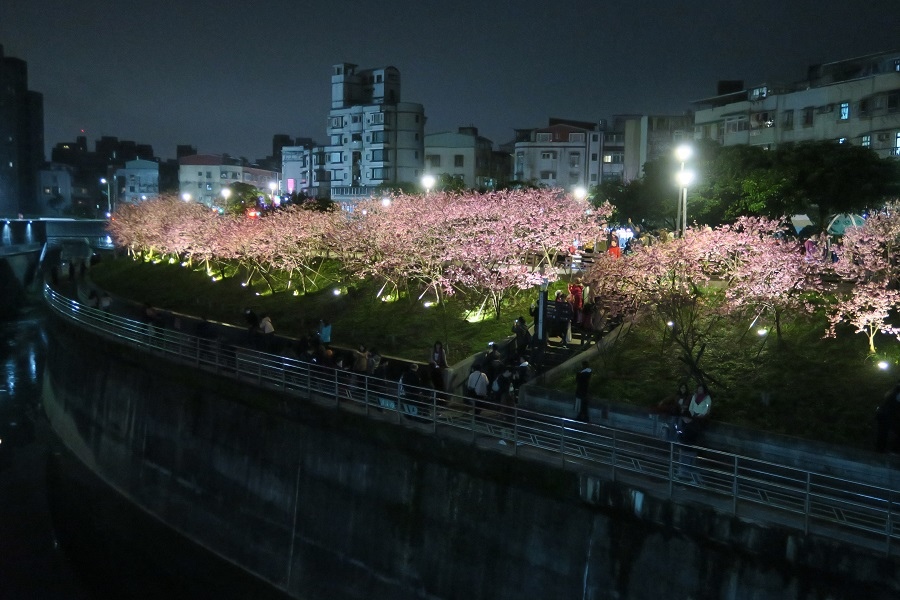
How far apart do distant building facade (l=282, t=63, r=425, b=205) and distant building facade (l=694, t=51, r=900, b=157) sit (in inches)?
1149

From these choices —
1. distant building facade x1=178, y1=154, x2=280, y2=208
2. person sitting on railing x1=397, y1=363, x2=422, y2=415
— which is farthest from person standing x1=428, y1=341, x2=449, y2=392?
distant building facade x1=178, y1=154, x2=280, y2=208

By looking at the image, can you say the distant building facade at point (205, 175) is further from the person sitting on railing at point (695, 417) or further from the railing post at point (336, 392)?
the person sitting on railing at point (695, 417)

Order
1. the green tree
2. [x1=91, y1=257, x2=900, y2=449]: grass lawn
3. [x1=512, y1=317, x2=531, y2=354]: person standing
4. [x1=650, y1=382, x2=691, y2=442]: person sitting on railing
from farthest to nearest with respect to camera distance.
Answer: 1. the green tree
2. [x1=512, y1=317, x2=531, y2=354]: person standing
3. [x1=91, y1=257, x2=900, y2=449]: grass lawn
4. [x1=650, y1=382, x2=691, y2=442]: person sitting on railing

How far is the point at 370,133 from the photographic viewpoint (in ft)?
250

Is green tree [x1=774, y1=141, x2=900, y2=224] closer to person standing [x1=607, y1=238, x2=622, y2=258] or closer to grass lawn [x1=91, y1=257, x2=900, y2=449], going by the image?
person standing [x1=607, y1=238, x2=622, y2=258]

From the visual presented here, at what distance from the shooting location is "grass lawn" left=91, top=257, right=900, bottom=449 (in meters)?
16.1

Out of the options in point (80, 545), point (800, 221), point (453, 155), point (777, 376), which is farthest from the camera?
point (453, 155)

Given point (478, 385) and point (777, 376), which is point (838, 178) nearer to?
point (777, 376)

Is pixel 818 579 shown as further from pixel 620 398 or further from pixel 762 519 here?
pixel 620 398

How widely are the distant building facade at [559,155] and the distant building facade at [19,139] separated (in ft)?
274

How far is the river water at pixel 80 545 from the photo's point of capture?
19422 millimetres

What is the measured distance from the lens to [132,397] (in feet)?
83.4

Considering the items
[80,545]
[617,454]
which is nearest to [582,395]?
[617,454]

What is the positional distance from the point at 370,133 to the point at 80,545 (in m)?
59.5
